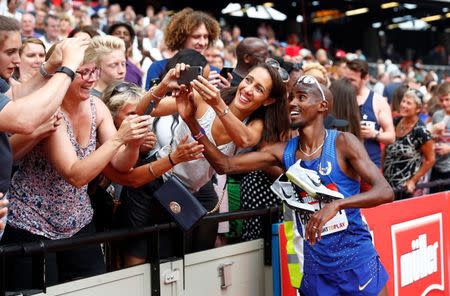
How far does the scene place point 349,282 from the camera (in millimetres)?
4262

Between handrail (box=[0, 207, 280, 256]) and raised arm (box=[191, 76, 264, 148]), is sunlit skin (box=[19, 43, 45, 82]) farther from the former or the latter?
handrail (box=[0, 207, 280, 256])

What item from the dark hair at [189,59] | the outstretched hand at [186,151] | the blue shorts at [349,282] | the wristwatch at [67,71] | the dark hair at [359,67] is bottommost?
the blue shorts at [349,282]

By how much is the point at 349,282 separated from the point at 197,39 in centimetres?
219

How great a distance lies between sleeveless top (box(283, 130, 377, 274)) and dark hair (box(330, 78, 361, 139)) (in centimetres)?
159

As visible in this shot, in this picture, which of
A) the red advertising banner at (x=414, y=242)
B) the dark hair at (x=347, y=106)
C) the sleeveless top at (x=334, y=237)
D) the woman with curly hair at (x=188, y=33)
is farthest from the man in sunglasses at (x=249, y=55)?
the sleeveless top at (x=334, y=237)

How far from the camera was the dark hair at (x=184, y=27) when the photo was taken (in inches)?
A: 219

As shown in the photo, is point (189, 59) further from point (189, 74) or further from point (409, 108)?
point (409, 108)

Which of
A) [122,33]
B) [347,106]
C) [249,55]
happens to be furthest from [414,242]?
[122,33]

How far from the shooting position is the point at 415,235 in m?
6.12

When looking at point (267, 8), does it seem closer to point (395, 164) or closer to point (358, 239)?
point (395, 164)

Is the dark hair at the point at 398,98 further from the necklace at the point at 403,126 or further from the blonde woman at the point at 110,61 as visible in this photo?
the blonde woman at the point at 110,61

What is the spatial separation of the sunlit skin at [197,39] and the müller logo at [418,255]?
1.98m

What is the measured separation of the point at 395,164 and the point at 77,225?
13.9ft

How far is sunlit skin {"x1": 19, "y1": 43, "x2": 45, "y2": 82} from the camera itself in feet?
16.8
